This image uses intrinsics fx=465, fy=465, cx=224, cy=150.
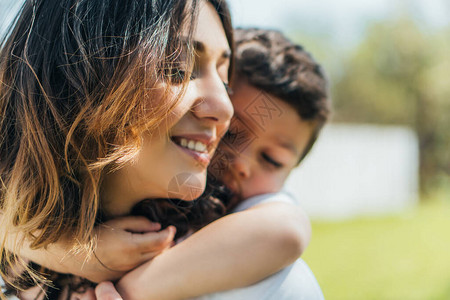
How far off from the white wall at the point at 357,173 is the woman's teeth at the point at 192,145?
30.3 feet

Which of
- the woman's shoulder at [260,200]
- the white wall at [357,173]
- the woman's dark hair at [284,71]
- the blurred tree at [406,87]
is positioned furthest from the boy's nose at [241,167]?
the blurred tree at [406,87]

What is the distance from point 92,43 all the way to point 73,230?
584mm

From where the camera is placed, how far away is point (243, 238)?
1406 mm

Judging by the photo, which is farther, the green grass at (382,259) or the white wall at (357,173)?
the white wall at (357,173)

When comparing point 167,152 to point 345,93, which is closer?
point 167,152

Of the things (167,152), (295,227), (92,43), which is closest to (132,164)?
(167,152)

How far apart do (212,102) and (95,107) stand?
1.17 feet

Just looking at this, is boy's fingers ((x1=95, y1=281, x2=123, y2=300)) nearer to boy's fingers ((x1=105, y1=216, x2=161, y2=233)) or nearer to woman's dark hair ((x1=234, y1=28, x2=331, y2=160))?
boy's fingers ((x1=105, y1=216, x2=161, y2=233))

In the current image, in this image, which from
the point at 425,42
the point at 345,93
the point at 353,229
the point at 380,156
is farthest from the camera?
the point at 345,93

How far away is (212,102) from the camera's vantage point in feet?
4.80

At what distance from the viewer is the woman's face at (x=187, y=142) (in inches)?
55.7

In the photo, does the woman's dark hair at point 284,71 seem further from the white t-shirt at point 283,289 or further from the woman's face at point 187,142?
the white t-shirt at point 283,289

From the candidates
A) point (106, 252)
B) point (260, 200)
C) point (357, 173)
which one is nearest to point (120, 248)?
point (106, 252)

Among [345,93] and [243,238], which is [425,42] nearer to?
[345,93]
